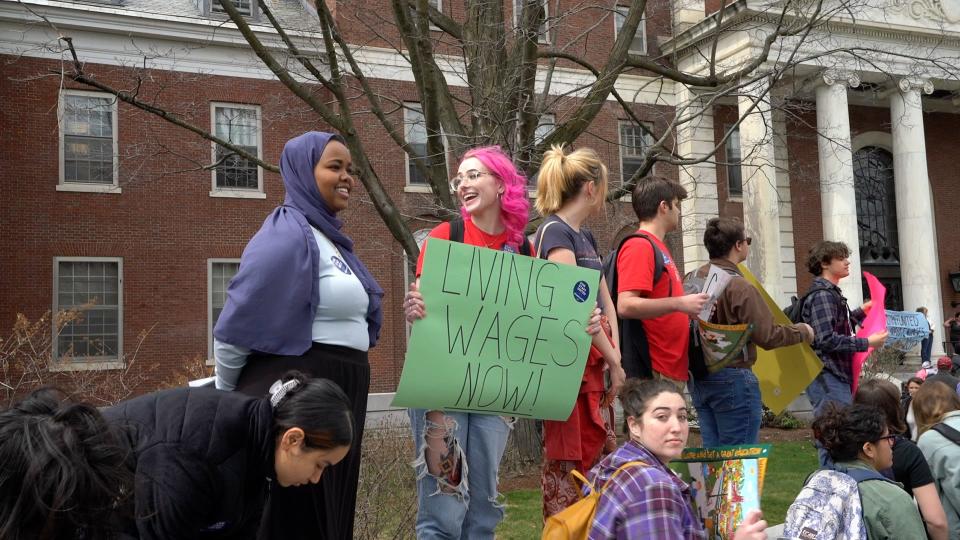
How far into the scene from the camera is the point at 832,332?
6.52 metres

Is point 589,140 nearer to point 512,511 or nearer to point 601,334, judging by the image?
point 512,511

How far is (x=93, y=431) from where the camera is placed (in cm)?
183

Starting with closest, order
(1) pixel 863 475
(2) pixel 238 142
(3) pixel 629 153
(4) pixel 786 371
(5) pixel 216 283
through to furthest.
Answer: (1) pixel 863 475 < (4) pixel 786 371 < (5) pixel 216 283 < (2) pixel 238 142 < (3) pixel 629 153

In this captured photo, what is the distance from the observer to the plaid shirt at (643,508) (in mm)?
3297

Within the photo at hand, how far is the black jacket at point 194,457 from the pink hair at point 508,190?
171cm

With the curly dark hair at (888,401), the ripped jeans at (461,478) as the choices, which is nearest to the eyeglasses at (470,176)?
the ripped jeans at (461,478)

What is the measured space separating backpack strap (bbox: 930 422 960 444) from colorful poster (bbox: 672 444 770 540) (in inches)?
81.3

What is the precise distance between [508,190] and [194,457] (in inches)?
78.2

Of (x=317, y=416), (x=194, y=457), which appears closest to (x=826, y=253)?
(x=317, y=416)

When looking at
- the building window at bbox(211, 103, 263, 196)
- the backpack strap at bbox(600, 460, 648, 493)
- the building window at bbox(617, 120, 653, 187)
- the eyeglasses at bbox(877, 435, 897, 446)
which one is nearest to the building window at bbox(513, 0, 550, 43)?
the eyeglasses at bbox(877, 435, 897, 446)

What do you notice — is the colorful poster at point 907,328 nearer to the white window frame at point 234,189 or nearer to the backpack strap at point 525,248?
the backpack strap at point 525,248

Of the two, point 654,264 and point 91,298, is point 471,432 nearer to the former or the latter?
point 654,264

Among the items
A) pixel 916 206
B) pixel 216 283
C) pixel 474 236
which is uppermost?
pixel 916 206

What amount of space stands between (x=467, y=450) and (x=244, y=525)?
1.21 metres
